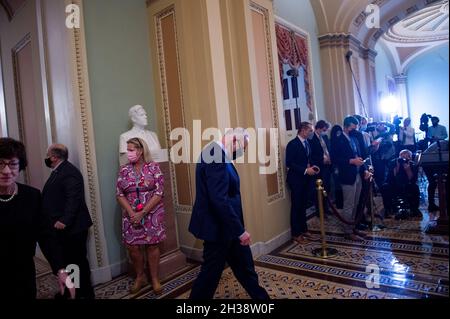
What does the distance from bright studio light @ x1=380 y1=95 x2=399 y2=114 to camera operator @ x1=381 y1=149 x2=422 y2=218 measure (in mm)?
7468

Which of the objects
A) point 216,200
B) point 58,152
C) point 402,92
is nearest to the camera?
point 216,200

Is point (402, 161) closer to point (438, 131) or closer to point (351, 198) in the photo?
point (351, 198)

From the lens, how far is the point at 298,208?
4457 mm

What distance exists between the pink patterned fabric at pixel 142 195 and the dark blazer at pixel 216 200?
2.83 ft

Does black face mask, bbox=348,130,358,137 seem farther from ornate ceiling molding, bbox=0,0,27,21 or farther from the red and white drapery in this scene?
ornate ceiling molding, bbox=0,0,27,21

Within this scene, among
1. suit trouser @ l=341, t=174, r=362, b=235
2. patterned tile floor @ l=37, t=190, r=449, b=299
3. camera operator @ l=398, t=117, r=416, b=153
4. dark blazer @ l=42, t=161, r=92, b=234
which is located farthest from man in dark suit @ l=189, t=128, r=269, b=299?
camera operator @ l=398, t=117, r=416, b=153

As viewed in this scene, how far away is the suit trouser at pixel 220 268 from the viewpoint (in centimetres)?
238

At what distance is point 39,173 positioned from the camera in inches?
175

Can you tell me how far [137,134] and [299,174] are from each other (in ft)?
7.17

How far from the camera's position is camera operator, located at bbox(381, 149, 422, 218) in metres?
4.75

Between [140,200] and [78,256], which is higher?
[140,200]

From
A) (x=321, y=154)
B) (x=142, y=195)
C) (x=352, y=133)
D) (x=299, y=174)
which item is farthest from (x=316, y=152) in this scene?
(x=142, y=195)
